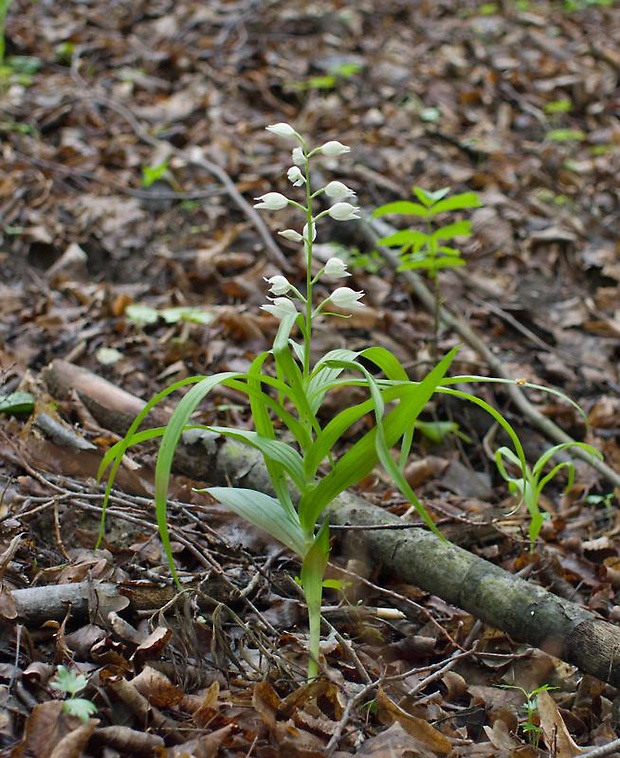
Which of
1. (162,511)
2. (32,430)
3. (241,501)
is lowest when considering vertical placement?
(32,430)

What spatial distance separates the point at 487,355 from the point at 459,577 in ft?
5.07

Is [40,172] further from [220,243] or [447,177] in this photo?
[447,177]

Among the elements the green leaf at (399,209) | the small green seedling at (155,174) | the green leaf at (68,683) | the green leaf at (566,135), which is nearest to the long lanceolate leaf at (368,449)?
the green leaf at (68,683)

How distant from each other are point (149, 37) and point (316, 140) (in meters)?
2.21

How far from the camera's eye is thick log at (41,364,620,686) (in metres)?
1.83

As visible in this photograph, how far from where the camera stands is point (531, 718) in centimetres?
178

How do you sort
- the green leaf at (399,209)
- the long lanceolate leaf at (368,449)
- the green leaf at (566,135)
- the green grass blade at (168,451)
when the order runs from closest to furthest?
the green grass blade at (168,451) < the long lanceolate leaf at (368,449) < the green leaf at (399,209) < the green leaf at (566,135)

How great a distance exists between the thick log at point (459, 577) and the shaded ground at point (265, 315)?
12 cm

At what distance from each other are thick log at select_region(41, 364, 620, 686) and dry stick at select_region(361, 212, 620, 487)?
0.88 meters

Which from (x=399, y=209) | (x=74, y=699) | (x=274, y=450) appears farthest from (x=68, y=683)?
(x=399, y=209)

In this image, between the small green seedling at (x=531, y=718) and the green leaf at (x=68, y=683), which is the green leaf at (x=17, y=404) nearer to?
the green leaf at (x=68, y=683)

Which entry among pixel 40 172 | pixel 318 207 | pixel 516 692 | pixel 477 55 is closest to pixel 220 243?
pixel 318 207

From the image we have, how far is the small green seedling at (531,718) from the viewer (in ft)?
5.67

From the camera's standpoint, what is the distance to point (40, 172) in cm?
474
